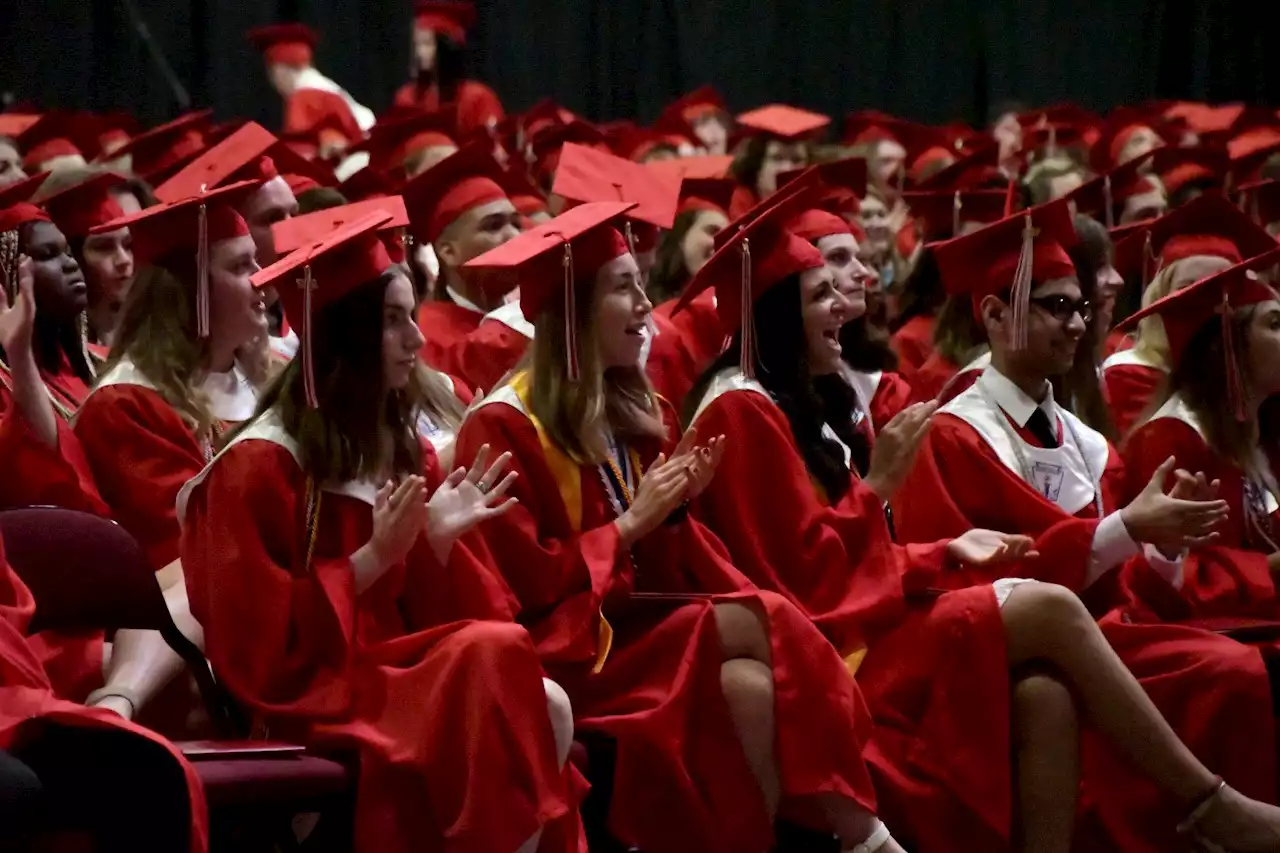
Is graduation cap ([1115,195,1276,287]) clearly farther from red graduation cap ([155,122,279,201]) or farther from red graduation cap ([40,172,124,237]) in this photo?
red graduation cap ([40,172,124,237])

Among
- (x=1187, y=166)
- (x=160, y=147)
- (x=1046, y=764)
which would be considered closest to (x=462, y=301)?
(x=160, y=147)

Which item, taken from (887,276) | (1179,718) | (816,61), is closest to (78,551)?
(1179,718)

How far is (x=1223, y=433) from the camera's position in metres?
4.20

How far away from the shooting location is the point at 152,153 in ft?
20.6

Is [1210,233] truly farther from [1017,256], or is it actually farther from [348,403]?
[348,403]

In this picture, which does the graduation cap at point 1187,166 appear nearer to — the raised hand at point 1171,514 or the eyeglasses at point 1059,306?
the eyeglasses at point 1059,306

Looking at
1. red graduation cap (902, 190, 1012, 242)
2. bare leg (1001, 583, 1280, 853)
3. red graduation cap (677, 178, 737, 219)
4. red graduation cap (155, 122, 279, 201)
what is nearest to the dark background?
red graduation cap (677, 178, 737, 219)

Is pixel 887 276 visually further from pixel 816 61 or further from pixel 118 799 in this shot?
pixel 816 61

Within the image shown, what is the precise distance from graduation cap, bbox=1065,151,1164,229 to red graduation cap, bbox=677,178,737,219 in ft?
4.63

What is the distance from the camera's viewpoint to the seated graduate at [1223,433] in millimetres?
4156

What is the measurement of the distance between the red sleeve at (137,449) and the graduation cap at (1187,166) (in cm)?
491

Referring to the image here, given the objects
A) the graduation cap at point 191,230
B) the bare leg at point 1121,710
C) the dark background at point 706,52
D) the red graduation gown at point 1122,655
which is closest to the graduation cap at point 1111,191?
the red graduation gown at point 1122,655

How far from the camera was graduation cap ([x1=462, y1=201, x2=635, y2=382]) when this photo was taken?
11.7ft

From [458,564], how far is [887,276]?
11.9 feet
